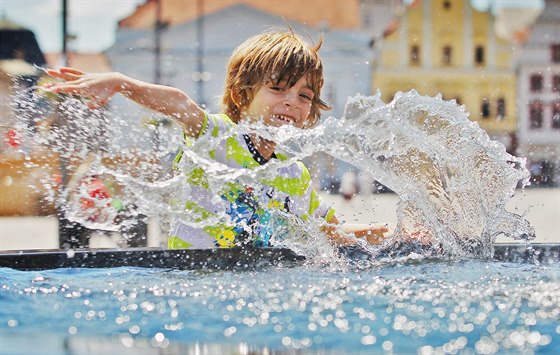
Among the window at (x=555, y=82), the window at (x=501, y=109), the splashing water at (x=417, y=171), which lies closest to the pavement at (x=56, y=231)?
the splashing water at (x=417, y=171)

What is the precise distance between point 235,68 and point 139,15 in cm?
3569

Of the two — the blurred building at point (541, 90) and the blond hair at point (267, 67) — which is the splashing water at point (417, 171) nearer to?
the blond hair at point (267, 67)

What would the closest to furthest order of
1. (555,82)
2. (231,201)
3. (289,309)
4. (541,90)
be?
(289,309) → (231,201) → (541,90) → (555,82)

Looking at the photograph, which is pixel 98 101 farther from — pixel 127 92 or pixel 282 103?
pixel 282 103

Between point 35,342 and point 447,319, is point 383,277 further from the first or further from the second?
point 35,342

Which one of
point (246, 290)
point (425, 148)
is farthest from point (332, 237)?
point (246, 290)

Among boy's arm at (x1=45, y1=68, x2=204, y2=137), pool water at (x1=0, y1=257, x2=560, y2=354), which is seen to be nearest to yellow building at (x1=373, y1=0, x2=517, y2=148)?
boy's arm at (x1=45, y1=68, x2=204, y2=137)

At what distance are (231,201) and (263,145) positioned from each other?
0.33m

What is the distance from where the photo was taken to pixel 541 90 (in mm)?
37438

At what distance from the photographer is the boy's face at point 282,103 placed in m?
3.37

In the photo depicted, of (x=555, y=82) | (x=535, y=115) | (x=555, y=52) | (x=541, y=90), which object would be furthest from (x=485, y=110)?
(x=555, y=52)

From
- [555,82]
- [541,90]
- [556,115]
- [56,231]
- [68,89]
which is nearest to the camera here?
[68,89]

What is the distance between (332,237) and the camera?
10.9ft

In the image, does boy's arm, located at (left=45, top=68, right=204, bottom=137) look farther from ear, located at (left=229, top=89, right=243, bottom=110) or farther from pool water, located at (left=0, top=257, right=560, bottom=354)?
pool water, located at (left=0, top=257, right=560, bottom=354)
